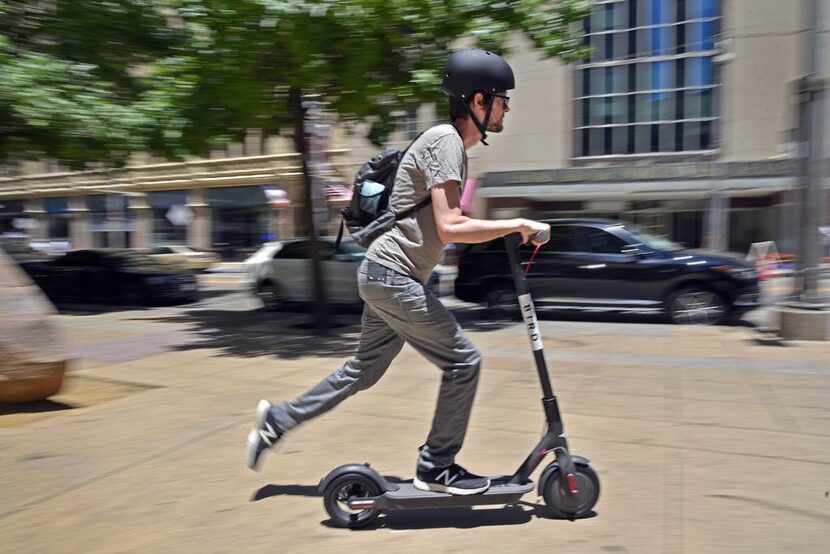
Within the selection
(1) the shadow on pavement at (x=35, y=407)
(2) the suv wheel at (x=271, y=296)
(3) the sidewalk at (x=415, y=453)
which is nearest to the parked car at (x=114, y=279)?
(2) the suv wheel at (x=271, y=296)

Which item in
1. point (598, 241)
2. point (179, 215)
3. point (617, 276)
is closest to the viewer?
point (617, 276)

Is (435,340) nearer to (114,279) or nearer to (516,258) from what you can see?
(516,258)

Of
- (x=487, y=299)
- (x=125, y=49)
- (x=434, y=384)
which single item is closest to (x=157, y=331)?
(x=125, y=49)

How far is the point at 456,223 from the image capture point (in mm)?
3330

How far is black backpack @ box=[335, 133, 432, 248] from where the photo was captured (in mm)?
3547

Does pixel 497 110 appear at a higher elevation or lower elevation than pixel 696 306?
higher

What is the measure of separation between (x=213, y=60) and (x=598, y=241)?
6.24 meters

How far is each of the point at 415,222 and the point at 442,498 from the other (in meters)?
1.24

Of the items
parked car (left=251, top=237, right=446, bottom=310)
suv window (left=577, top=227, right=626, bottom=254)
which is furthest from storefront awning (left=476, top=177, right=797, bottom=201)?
suv window (left=577, top=227, right=626, bottom=254)

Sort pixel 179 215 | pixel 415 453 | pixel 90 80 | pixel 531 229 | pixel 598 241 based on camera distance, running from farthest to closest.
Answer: pixel 179 215, pixel 598 241, pixel 90 80, pixel 415 453, pixel 531 229

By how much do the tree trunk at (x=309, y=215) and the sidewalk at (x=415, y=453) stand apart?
8.91 ft

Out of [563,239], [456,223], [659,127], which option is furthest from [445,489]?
[659,127]

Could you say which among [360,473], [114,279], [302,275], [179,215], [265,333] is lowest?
[265,333]

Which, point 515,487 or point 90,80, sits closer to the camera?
point 515,487
